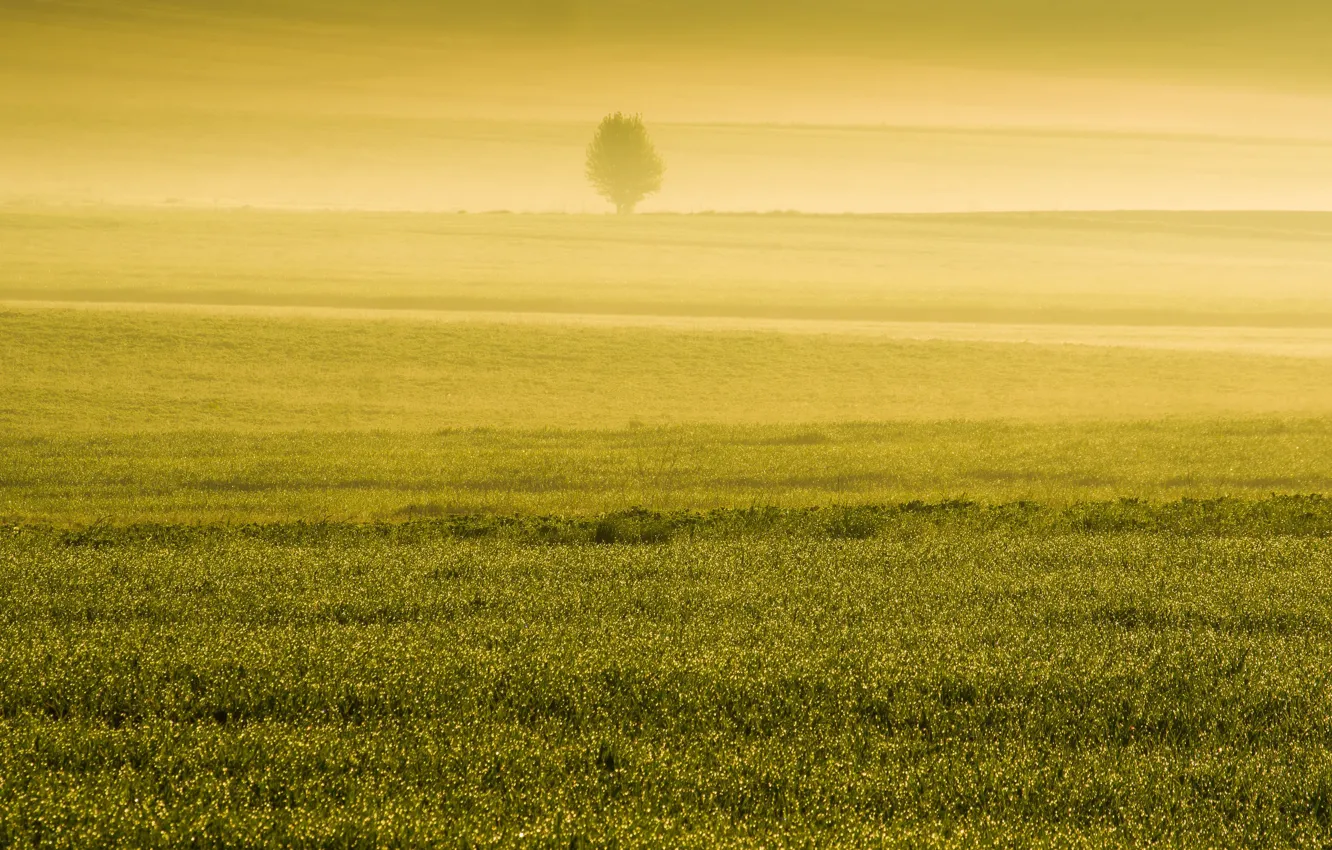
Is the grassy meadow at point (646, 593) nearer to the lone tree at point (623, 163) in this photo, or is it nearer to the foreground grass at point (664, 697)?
the foreground grass at point (664, 697)

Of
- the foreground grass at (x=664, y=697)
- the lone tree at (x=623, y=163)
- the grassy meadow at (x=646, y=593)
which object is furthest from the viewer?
the lone tree at (x=623, y=163)

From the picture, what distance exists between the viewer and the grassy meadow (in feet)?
25.5

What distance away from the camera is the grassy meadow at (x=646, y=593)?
7766 mm

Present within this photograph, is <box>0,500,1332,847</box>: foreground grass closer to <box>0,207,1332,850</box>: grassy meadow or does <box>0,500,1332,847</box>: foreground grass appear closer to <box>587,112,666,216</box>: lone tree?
<box>0,207,1332,850</box>: grassy meadow

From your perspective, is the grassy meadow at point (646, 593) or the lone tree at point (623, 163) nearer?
the grassy meadow at point (646, 593)

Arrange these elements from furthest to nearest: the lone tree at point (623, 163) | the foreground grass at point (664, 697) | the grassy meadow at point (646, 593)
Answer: the lone tree at point (623, 163)
the grassy meadow at point (646, 593)
the foreground grass at point (664, 697)

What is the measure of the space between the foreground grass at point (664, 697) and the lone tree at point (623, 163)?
114 metres

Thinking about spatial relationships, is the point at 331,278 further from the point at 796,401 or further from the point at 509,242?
the point at 796,401

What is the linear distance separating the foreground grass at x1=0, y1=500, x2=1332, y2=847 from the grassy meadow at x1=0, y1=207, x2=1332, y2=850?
0.04 metres

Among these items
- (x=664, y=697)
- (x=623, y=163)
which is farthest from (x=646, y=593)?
(x=623, y=163)

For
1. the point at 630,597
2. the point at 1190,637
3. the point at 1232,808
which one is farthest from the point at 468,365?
the point at 1232,808

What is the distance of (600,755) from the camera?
331 inches

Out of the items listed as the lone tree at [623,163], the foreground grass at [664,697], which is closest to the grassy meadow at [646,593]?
the foreground grass at [664,697]

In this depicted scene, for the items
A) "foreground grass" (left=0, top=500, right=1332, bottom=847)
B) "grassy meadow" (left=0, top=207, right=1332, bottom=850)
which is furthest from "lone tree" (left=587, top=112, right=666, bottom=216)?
"foreground grass" (left=0, top=500, right=1332, bottom=847)
